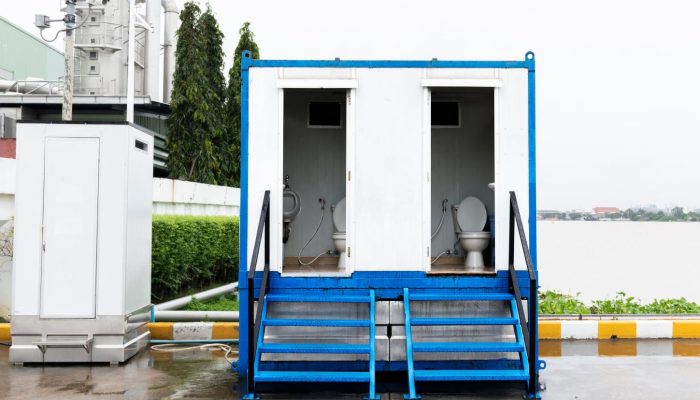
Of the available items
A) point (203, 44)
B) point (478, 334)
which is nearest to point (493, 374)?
point (478, 334)

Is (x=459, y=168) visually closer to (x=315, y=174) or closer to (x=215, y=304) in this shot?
(x=315, y=174)

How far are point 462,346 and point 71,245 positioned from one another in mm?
3960

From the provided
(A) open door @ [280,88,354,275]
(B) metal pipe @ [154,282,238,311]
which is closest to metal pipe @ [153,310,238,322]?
(B) metal pipe @ [154,282,238,311]


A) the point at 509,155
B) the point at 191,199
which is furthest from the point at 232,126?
the point at 509,155

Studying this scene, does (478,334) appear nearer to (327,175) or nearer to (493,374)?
(493,374)

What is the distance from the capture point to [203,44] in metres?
30.5

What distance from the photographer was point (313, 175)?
8.73 meters

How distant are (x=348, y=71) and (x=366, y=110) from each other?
39 centimetres

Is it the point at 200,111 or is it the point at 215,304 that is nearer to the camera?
the point at 215,304

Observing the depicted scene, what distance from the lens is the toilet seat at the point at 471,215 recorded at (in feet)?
26.5

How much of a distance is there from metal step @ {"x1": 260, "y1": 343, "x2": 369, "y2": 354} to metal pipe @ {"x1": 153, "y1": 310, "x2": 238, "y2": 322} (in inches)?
112

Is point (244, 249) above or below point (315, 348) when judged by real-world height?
above

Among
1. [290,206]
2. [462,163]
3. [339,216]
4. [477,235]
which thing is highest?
[462,163]

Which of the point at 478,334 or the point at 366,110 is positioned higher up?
the point at 366,110
